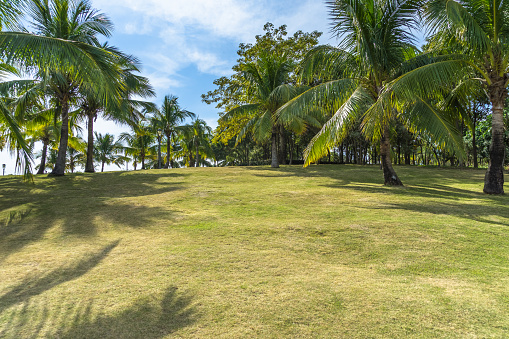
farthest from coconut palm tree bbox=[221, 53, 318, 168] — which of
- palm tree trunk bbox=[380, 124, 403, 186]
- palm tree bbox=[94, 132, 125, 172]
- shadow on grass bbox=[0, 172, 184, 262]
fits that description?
palm tree bbox=[94, 132, 125, 172]

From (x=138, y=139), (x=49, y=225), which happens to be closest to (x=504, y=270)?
(x=49, y=225)

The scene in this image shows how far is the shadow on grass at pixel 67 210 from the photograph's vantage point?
5395mm

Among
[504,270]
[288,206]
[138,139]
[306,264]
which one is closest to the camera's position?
[504,270]

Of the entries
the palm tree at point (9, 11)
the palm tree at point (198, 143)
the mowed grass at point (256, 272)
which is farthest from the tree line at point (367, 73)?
the palm tree at point (198, 143)

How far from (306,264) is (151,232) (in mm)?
2906

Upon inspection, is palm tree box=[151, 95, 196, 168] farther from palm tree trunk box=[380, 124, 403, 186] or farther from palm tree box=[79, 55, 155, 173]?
palm tree trunk box=[380, 124, 403, 186]

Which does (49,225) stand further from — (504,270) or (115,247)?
(504,270)

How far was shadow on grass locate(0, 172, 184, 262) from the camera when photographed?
5.39m

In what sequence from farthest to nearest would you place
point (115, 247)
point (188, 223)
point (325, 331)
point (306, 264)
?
point (188, 223) < point (115, 247) < point (306, 264) < point (325, 331)

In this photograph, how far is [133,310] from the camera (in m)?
2.72

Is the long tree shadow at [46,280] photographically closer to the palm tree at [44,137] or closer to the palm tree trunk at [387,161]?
the palm tree trunk at [387,161]

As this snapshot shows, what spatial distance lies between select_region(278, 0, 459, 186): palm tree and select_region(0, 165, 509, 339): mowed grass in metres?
2.88

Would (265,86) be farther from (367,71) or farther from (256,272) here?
(256,272)

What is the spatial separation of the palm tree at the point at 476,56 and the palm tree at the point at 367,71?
0.88 meters
